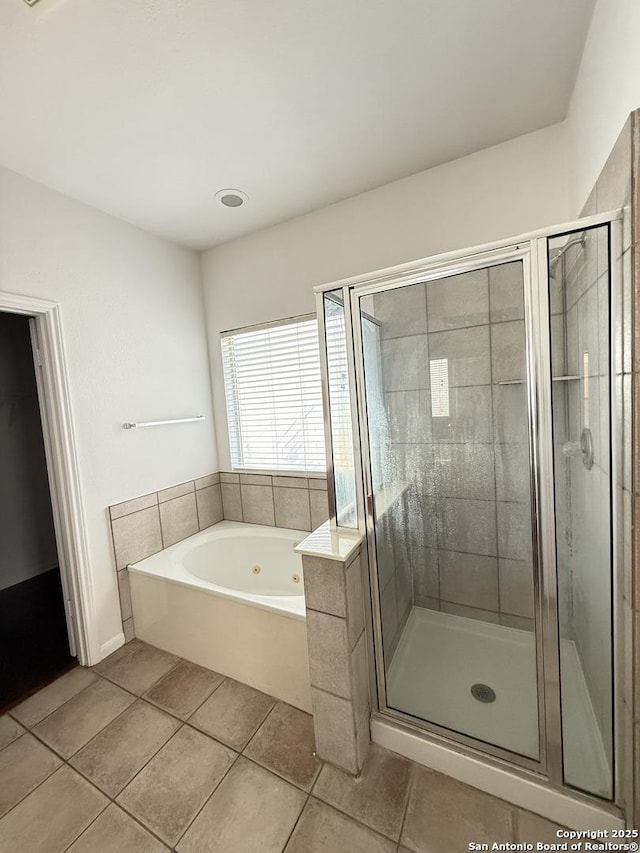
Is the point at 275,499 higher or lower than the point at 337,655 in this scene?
higher

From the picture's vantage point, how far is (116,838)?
113cm

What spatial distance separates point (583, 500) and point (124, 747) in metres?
2.02

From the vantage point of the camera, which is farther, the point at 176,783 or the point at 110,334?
the point at 110,334

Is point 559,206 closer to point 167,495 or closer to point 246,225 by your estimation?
point 246,225

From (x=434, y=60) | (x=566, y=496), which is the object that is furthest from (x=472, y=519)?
(x=434, y=60)

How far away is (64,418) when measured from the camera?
5.95ft

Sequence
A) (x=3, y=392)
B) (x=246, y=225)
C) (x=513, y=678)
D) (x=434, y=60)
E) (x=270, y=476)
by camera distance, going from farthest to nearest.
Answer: (x=3, y=392) < (x=270, y=476) < (x=246, y=225) < (x=513, y=678) < (x=434, y=60)

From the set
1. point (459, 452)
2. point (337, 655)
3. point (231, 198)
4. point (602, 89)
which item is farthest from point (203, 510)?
point (602, 89)

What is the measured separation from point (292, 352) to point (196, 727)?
206 cm

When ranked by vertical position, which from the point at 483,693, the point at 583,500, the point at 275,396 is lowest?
the point at 483,693

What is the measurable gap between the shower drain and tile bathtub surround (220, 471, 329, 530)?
115 cm

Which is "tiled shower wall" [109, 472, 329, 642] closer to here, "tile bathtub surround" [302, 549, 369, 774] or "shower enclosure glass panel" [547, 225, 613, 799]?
"tile bathtub surround" [302, 549, 369, 774]

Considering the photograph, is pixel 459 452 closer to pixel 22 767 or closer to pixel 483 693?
pixel 483 693

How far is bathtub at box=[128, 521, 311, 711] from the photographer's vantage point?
1606 mm
